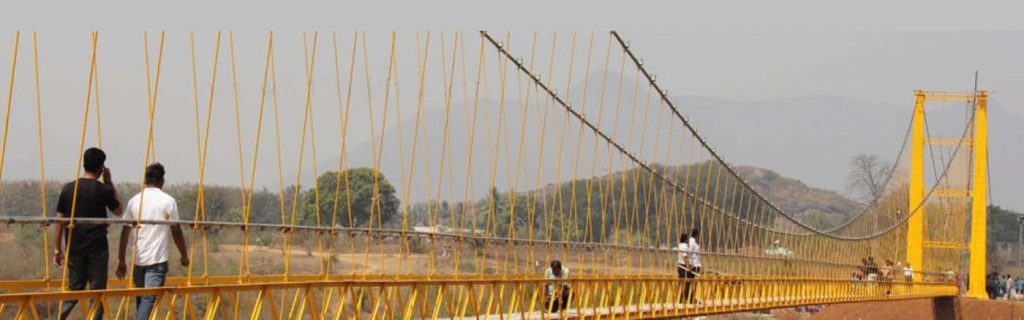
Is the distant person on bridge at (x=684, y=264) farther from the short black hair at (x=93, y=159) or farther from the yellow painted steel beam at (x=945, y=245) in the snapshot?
the yellow painted steel beam at (x=945, y=245)

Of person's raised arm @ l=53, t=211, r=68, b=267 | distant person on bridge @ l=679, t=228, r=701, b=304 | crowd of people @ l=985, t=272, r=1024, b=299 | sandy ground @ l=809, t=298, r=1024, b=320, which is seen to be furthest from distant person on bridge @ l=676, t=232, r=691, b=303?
crowd of people @ l=985, t=272, r=1024, b=299

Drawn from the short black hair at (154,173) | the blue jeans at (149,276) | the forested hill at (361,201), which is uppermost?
the forested hill at (361,201)

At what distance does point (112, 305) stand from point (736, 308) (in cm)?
833

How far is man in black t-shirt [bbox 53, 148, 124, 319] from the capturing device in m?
11.7

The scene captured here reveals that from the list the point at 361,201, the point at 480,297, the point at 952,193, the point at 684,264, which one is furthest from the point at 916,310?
the point at 480,297

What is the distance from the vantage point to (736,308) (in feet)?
85.0

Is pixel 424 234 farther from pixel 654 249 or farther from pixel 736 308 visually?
pixel 736 308

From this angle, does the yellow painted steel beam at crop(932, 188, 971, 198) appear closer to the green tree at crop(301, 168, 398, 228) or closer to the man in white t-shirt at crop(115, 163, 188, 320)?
the green tree at crop(301, 168, 398, 228)

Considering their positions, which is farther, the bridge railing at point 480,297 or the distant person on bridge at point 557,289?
the distant person on bridge at point 557,289

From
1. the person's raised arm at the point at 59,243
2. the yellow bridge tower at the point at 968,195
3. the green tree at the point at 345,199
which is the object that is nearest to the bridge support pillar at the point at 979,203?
the yellow bridge tower at the point at 968,195

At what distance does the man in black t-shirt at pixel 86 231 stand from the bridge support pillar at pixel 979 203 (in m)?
45.7

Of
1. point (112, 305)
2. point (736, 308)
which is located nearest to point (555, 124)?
point (736, 308)

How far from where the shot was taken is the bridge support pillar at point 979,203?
55.8 m

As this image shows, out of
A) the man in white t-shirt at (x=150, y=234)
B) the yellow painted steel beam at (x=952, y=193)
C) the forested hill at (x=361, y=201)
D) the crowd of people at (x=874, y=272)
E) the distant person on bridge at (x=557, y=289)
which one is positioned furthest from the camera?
the yellow painted steel beam at (x=952, y=193)
